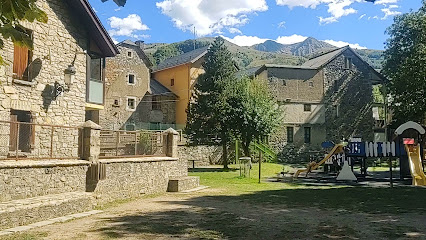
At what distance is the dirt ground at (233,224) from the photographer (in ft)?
24.4

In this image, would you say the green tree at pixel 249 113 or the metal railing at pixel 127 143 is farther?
the green tree at pixel 249 113

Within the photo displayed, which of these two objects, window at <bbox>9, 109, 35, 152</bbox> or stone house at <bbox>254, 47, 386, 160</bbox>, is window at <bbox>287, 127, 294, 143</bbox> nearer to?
stone house at <bbox>254, 47, 386, 160</bbox>

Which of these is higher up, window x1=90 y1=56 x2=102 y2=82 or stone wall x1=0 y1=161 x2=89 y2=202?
window x1=90 y1=56 x2=102 y2=82

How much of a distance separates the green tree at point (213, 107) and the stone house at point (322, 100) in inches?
394

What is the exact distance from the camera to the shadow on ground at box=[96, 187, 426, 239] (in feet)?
24.8

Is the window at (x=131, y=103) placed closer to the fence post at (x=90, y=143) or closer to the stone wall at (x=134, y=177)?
the stone wall at (x=134, y=177)

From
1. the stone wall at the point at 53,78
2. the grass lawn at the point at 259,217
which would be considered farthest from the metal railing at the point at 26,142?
the grass lawn at the point at 259,217

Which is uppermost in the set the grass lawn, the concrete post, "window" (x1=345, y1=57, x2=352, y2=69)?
"window" (x1=345, y1=57, x2=352, y2=69)

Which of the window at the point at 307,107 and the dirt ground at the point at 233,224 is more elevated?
the window at the point at 307,107

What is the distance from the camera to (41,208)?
8930 mm

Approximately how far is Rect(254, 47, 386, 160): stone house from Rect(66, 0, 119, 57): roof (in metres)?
21.5

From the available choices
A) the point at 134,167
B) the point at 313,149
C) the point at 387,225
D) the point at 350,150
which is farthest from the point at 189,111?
the point at 387,225

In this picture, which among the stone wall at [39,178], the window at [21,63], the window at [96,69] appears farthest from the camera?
the window at [96,69]

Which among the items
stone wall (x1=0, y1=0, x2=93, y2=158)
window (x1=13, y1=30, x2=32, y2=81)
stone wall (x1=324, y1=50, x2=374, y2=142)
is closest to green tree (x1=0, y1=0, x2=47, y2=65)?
stone wall (x1=0, y1=0, x2=93, y2=158)
